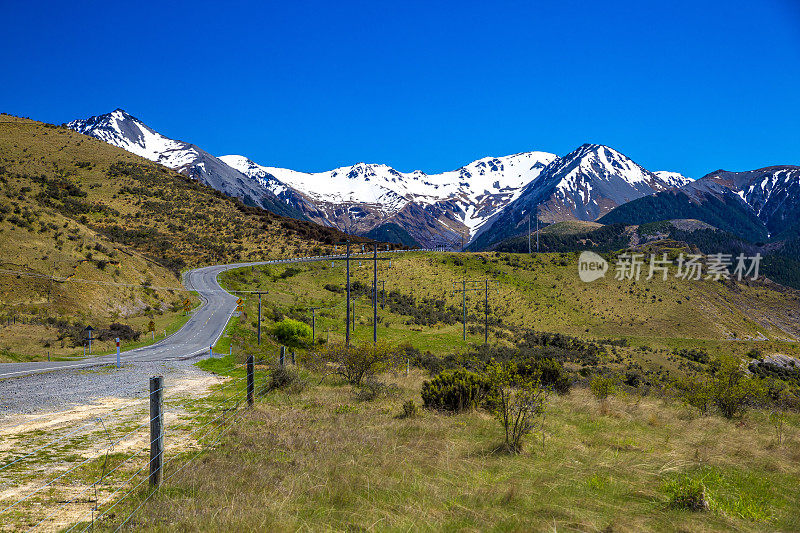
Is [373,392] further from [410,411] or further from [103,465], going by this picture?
[103,465]

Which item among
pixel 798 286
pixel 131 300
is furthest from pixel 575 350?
pixel 798 286

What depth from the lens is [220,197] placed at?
101 meters

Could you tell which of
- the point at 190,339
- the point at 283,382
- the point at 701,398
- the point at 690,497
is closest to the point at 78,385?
the point at 283,382

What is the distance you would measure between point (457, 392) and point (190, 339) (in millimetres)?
22774

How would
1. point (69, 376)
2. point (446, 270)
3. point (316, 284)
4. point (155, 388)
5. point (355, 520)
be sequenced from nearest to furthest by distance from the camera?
point (355, 520)
point (155, 388)
point (69, 376)
point (316, 284)
point (446, 270)

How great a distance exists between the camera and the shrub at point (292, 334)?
3403cm

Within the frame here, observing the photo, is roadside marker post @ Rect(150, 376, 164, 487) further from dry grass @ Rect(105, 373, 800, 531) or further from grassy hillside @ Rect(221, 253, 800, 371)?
grassy hillside @ Rect(221, 253, 800, 371)

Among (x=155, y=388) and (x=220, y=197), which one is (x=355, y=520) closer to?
(x=155, y=388)

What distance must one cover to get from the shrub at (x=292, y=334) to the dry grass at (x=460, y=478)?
2194 cm

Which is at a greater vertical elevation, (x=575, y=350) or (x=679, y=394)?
(x=679, y=394)

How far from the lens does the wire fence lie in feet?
20.3

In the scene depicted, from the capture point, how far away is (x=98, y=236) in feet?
152

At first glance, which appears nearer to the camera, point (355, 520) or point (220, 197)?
point (355, 520)

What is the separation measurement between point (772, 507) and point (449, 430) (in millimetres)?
5899
